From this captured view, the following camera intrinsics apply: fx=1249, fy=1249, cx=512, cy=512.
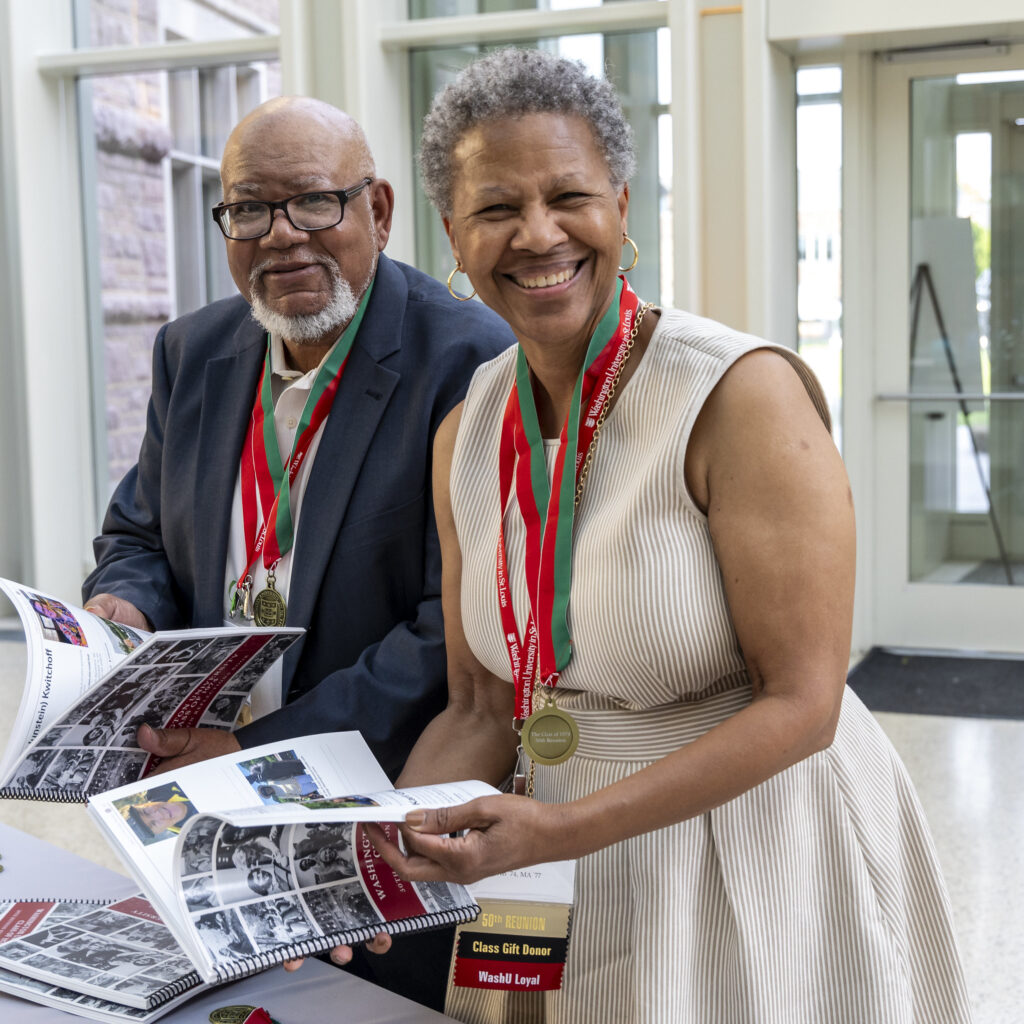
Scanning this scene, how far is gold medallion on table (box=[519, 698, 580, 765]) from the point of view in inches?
53.2

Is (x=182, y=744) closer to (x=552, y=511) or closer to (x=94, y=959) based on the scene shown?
(x=94, y=959)

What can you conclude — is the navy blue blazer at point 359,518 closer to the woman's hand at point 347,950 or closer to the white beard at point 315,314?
the white beard at point 315,314

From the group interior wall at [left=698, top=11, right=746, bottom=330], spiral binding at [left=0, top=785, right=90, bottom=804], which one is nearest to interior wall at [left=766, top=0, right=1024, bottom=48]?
interior wall at [left=698, top=11, right=746, bottom=330]

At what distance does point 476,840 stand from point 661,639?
27 cm

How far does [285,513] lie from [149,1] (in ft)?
15.6

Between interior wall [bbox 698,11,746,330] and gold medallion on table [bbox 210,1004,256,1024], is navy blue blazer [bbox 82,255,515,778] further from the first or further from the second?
interior wall [bbox 698,11,746,330]

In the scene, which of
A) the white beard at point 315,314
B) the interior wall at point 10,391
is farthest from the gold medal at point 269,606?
the interior wall at point 10,391

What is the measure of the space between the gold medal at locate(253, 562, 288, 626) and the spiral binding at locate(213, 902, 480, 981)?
2.40 ft

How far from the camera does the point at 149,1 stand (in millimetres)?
5766

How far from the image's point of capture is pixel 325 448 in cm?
186

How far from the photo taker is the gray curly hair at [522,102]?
1.26 m

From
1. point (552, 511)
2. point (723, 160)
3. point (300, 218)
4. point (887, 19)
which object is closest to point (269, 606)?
point (300, 218)

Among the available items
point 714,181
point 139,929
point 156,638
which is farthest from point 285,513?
point 714,181

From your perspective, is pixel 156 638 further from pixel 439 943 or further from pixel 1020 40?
pixel 1020 40
